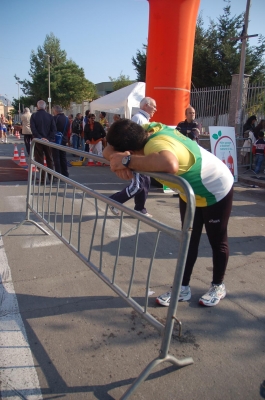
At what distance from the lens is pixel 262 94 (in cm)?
1075

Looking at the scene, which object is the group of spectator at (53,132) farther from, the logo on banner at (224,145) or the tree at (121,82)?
the tree at (121,82)

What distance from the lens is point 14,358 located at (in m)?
2.26

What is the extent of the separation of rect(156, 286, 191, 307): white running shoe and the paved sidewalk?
6 centimetres

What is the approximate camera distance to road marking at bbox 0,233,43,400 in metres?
2.01

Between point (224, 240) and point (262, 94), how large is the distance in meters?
9.50

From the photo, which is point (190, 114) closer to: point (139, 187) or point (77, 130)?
point (139, 187)

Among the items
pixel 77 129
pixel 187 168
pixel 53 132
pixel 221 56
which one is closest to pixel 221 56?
pixel 221 56

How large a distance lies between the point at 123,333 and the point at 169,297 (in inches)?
22.7

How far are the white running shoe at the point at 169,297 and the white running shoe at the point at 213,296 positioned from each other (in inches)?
5.2

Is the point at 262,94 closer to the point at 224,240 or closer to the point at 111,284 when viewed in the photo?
the point at 224,240

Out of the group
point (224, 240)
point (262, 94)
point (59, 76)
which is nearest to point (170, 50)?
point (262, 94)

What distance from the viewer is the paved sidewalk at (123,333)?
2068 millimetres

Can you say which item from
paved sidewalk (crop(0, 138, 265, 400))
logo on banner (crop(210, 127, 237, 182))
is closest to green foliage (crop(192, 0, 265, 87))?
logo on banner (crop(210, 127, 237, 182))

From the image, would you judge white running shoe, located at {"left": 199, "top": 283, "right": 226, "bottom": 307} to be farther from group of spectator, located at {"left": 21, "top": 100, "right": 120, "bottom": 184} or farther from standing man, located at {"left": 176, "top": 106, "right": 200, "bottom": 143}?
group of spectator, located at {"left": 21, "top": 100, "right": 120, "bottom": 184}
